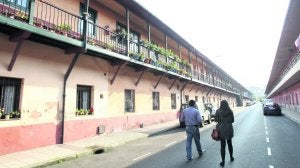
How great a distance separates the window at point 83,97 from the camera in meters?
12.9

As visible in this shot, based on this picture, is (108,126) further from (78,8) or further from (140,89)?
(78,8)

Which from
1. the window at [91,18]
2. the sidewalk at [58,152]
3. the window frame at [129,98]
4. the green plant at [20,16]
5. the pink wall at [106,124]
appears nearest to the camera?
the sidewalk at [58,152]

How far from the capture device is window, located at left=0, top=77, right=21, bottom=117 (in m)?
9.38

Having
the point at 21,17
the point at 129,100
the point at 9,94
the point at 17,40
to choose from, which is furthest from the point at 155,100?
the point at 21,17

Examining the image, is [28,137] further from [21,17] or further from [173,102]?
[173,102]

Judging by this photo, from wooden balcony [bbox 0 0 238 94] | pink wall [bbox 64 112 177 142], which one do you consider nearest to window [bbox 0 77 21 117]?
wooden balcony [bbox 0 0 238 94]

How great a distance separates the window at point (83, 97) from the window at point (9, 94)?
11.0ft

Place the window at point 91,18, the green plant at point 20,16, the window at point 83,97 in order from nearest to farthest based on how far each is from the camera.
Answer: the green plant at point 20,16
the window at point 83,97
the window at point 91,18

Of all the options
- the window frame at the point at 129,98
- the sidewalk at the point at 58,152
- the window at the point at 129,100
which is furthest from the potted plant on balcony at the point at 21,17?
the window at the point at 129,100

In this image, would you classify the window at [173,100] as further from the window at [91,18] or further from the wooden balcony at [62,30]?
the window at [91,18]

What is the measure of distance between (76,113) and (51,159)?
4281mm

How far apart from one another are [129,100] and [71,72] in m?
5.71

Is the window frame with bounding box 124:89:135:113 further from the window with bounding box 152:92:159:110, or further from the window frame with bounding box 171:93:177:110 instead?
the window frame with bounding box 171:93:177:110

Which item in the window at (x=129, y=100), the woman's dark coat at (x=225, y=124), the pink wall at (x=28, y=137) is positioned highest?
the window at (x=129, y=100)
